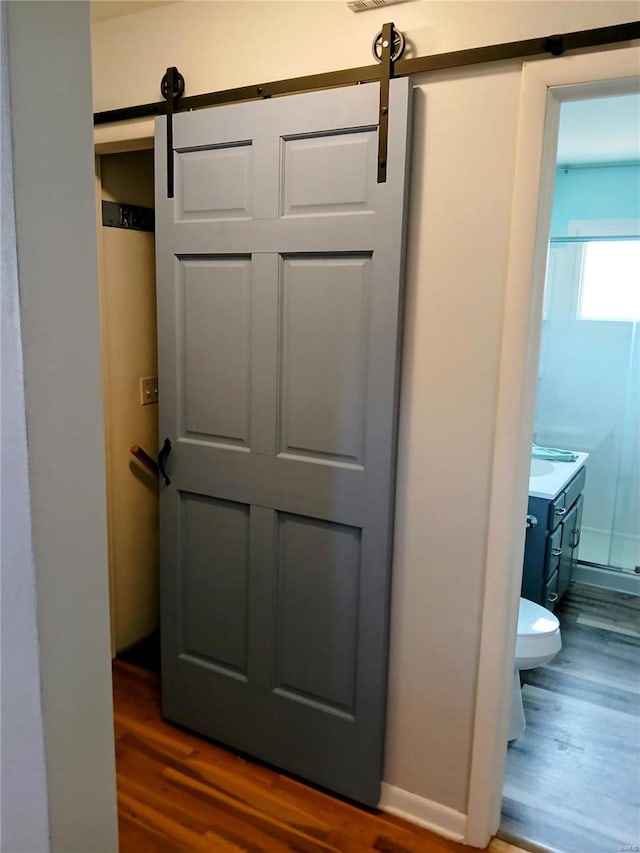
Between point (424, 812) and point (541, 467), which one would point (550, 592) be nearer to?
point (541, 467)

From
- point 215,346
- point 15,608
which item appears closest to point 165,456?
point 215,346

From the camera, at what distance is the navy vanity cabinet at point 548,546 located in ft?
9.50

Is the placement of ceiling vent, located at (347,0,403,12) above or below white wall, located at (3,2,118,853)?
above

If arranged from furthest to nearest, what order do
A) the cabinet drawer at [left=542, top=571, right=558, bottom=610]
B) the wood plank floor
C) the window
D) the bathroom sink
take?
the window, the bathroom sink, the cabinet drawer at [left=542, top=571, right=558, bottom=610], the wood plank floor

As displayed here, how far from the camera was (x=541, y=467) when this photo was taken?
345 cm

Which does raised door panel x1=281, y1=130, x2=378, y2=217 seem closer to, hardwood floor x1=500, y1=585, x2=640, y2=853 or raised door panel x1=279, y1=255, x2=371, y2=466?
raised door panel x1=279, y1=255, x2=371, y2=466

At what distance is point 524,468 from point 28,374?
4.38 ft

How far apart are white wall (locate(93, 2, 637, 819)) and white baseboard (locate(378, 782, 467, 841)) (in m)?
0.03

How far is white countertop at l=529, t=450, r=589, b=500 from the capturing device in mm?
2934

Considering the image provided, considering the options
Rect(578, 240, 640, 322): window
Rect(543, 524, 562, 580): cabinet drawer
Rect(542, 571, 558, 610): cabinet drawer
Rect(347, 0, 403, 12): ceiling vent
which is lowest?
Rect(542, 571, 558, 610): cabinet drawer

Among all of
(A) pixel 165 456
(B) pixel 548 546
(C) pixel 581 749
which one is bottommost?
(C) pixel 581 749

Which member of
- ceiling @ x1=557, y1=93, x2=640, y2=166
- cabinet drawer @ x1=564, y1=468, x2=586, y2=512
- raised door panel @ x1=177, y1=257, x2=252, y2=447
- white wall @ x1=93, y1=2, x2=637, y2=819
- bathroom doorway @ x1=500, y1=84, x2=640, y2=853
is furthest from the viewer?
cabinet drawer @ x1=564, y1=468, x2=586, y2=512

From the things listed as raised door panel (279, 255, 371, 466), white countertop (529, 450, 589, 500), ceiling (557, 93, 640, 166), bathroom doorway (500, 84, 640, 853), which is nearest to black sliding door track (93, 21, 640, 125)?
raised door panel (279, 255, 371, 466)

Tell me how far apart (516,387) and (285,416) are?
0.69 meters
